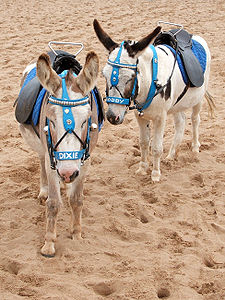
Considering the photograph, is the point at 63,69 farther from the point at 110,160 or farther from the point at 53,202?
the point at 110,160

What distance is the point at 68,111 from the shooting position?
2.43 m

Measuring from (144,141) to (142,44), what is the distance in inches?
51.8

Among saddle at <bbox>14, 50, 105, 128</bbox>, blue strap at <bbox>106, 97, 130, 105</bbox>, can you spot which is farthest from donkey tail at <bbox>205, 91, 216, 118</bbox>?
saddle at <bbox>14, 50, 105, 128</bbox>

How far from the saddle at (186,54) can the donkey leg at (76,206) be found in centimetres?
185

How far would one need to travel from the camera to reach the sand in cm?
280

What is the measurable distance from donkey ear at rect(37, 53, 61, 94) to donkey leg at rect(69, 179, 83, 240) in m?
0.92

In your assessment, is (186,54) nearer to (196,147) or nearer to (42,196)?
(196,147)

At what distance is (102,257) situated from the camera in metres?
3.13

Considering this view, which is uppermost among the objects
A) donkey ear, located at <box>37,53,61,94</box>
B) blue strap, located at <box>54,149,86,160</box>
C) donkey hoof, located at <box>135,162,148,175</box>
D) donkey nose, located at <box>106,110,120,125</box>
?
donkey ear, located at <box>37,53,61,94</box>

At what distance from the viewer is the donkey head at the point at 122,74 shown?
136 inches

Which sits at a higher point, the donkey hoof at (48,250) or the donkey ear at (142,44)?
the donkey ear at (142,44)

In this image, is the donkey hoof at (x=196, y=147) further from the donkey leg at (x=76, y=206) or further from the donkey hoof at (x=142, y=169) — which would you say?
the donkey leg at (x=76, y=206)

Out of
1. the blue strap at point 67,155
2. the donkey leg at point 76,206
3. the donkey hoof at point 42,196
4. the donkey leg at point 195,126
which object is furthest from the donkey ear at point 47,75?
the donkey leg at point 195,126

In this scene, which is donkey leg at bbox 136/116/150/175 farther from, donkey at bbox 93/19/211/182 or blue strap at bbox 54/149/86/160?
blue strap at bbox 54/149/86/160
